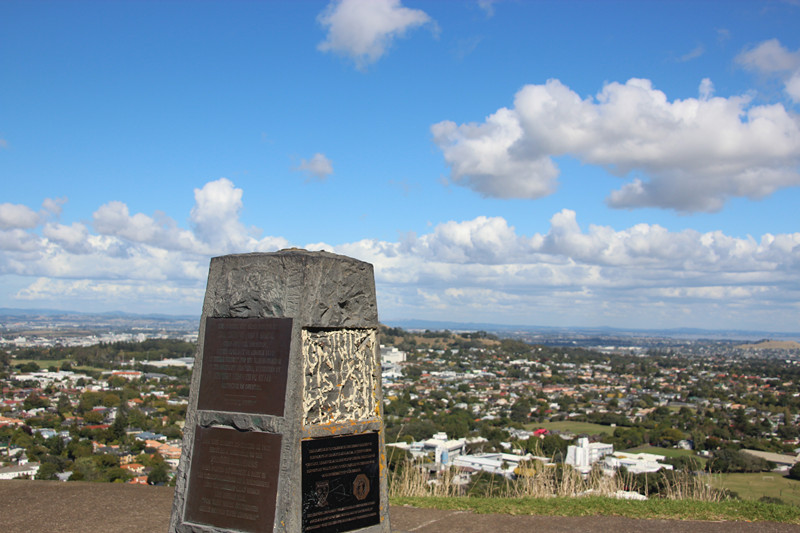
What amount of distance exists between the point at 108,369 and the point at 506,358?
47609 millimetres

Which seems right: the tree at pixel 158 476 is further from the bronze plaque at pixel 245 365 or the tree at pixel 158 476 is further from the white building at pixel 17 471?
the bronze plaque at pixel 245 365

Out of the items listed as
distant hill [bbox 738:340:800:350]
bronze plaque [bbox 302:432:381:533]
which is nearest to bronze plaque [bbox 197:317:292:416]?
bronze plaque [bbox 302:432:381:533]

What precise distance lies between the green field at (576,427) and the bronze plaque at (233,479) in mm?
26062

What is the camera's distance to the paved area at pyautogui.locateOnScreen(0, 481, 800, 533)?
5840 millimetres

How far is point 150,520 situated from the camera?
20.2 ft

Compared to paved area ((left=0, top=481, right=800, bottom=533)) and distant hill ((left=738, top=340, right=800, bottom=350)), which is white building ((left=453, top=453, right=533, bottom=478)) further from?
distant hill ((left=738, top=340, right=800, bottom=350))

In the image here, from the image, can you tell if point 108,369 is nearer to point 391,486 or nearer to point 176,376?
point 176,376

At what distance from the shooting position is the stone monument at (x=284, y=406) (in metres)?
4.34

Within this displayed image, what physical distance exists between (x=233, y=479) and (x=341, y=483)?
2.39 ft

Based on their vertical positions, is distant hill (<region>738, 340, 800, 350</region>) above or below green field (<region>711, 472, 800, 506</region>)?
above

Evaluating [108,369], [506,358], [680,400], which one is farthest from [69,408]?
[506,358]

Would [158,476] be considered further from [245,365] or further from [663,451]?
[663,451]

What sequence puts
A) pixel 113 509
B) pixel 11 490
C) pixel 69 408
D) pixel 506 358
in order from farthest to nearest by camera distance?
pixel 506 358, pixel 69 408, pixel 11 490, pixel 113 509

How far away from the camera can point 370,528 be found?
15.3 ft
